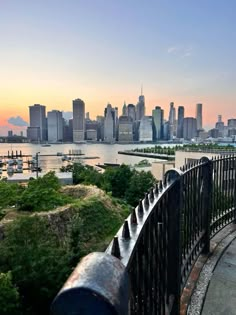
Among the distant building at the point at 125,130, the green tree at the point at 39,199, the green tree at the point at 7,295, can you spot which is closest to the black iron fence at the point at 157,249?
the green tree at the point at 7,295

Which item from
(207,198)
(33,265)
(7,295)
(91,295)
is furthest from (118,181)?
(91,295)

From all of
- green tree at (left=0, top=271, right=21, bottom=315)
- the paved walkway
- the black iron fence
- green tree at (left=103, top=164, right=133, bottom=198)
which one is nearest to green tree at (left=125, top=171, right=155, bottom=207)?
green tree at (left=103, top=164, right=133, bottom=198)

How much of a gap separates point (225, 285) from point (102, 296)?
3.32 metres

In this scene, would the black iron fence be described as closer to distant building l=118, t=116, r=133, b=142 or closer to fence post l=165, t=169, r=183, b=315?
fence post l=165, t=169, r=183, b=315

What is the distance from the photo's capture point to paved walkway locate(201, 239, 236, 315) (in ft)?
9.66

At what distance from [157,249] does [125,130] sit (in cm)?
17588

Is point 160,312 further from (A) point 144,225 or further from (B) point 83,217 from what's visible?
(B) point 83,217

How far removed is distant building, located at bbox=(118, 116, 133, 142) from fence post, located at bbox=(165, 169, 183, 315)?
6724 inches

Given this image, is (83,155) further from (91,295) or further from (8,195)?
(91,295)

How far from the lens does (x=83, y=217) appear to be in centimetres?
1262

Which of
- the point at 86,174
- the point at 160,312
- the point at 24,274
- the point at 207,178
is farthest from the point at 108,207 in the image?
the point at 86,174

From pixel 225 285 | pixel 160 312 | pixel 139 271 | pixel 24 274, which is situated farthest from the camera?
pixel 24 274

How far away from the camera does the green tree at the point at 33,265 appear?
891 centimetres

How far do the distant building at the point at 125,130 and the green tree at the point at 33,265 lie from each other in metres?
164
